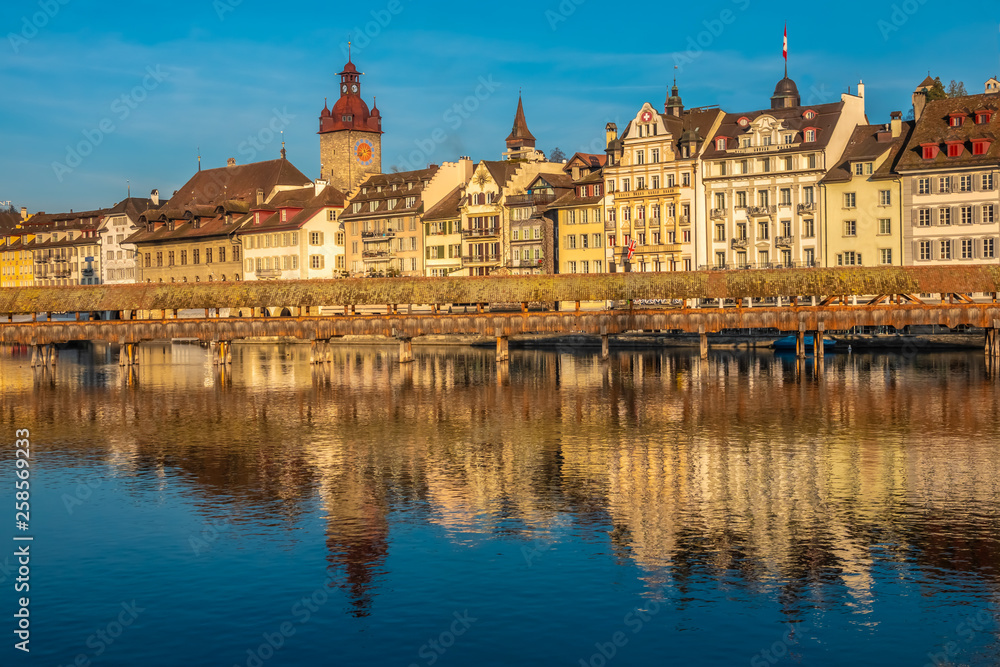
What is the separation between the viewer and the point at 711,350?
82375 millimetres

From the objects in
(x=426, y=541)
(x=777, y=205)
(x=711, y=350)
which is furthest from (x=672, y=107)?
(x=426, y=541)

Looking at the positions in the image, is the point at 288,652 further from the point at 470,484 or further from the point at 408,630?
the point at 470,484

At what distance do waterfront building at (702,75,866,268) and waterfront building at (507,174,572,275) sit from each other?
15.5 metres

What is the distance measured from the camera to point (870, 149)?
87375mm

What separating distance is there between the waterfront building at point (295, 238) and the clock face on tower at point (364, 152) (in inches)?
278

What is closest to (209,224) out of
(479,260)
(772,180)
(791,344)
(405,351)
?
(479,260)

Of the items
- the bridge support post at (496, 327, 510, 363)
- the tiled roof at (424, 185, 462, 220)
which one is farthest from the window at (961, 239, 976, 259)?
the tiled roof at (424, 185, 462, 220)

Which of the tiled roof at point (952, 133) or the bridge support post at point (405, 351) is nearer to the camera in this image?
the bridge support post at point (405, 351)

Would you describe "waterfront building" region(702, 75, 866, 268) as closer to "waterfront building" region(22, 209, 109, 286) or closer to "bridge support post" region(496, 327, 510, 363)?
"bridge support post" region(496, 327, 510, 363)

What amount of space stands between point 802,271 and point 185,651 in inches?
2252

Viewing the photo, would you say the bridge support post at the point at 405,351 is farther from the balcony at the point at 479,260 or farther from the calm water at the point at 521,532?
the balcony at the point at 479,260

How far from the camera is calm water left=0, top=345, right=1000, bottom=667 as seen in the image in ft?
65.7

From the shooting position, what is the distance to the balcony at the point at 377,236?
117 meters

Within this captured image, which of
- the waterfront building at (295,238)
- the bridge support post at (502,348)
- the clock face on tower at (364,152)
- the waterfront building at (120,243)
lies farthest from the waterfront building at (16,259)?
the bridge support post at (502,348)
